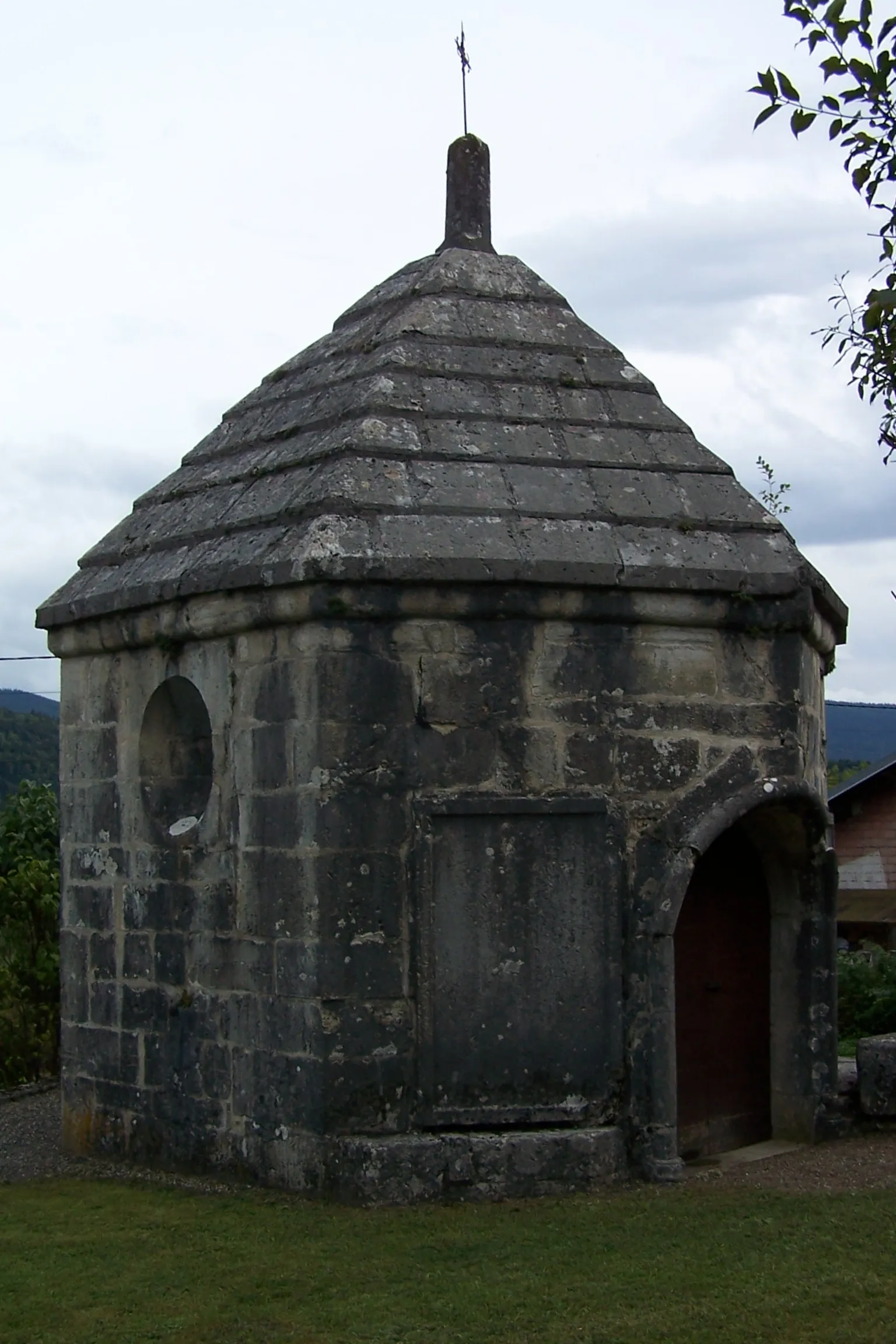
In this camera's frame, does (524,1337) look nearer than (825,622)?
Yes

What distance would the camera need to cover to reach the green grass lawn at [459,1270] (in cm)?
488

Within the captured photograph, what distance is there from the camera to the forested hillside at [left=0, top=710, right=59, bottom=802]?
121 ft

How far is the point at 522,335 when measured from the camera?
7730 millimetres

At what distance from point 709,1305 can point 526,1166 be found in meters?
1.52

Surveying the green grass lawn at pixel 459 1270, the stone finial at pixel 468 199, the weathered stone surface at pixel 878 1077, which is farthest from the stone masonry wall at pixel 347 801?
the stone finial at pixel 468 199

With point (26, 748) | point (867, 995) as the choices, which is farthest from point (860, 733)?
point (867, 995)

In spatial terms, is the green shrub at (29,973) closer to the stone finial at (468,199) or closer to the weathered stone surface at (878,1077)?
the stone finial at (468,199)

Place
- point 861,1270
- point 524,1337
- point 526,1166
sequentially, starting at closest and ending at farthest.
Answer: point 524,1337 < point 861,1270 < point 526,1166

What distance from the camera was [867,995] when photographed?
36.6 feet

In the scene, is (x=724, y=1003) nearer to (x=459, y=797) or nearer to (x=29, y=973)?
(x=459, y=797)

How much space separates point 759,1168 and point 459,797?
206 cm

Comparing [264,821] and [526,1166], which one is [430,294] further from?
[526,1166]

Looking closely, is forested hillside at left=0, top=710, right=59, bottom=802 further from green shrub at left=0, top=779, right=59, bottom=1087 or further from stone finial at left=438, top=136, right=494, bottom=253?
stone finial at left=438, top=136, right=494, bottom=253

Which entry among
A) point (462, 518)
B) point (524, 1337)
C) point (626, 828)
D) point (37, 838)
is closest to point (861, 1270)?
point (524, 1337)
